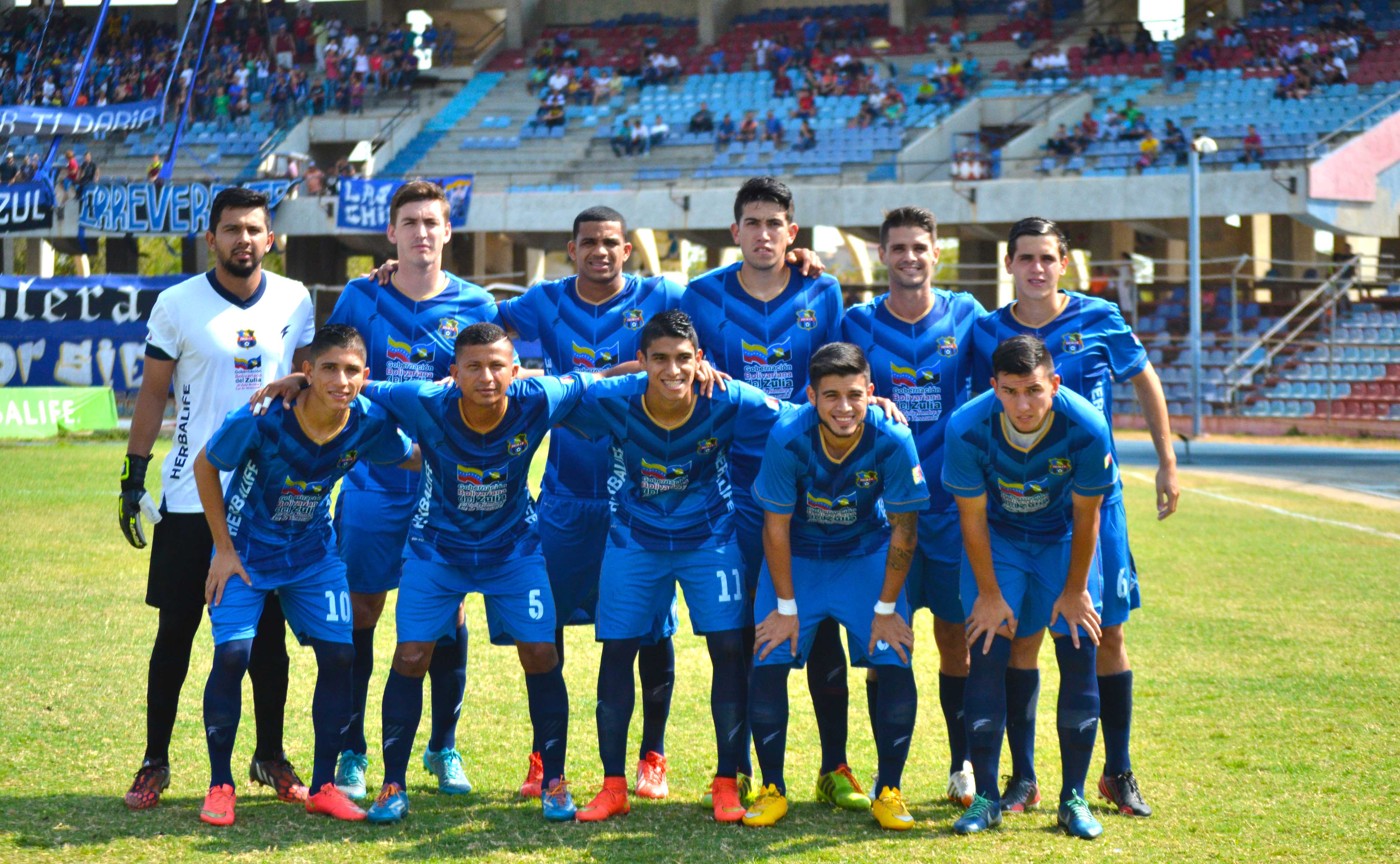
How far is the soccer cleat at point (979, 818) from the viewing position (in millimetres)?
4809

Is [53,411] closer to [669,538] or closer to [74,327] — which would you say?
[74,327]

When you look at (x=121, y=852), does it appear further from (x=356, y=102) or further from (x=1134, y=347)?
(x=356, y=102)

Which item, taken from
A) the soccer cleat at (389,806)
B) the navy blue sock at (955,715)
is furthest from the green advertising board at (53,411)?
the navy blue sock at (955,715)

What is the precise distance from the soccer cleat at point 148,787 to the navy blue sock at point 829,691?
2643mm

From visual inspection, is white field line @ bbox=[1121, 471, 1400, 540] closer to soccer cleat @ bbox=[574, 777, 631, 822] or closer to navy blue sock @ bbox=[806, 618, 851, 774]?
navy blue sock @ bbox=[806, 618, 851, 774]

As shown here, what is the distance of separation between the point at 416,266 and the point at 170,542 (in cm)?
159

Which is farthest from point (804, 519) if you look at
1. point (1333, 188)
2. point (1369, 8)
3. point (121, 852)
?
point (1369, 8)

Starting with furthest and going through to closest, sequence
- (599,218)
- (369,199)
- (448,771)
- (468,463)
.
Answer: (369,199), (599,218), (448,771), (468,463)

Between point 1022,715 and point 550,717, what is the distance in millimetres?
1905

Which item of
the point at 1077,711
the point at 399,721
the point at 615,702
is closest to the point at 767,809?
the point at 615,702

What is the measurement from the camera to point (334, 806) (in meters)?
4.93

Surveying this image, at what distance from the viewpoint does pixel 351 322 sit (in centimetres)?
580

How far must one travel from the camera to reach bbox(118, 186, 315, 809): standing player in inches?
206

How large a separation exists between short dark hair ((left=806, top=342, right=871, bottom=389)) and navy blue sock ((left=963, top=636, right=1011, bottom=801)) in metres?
1.17
